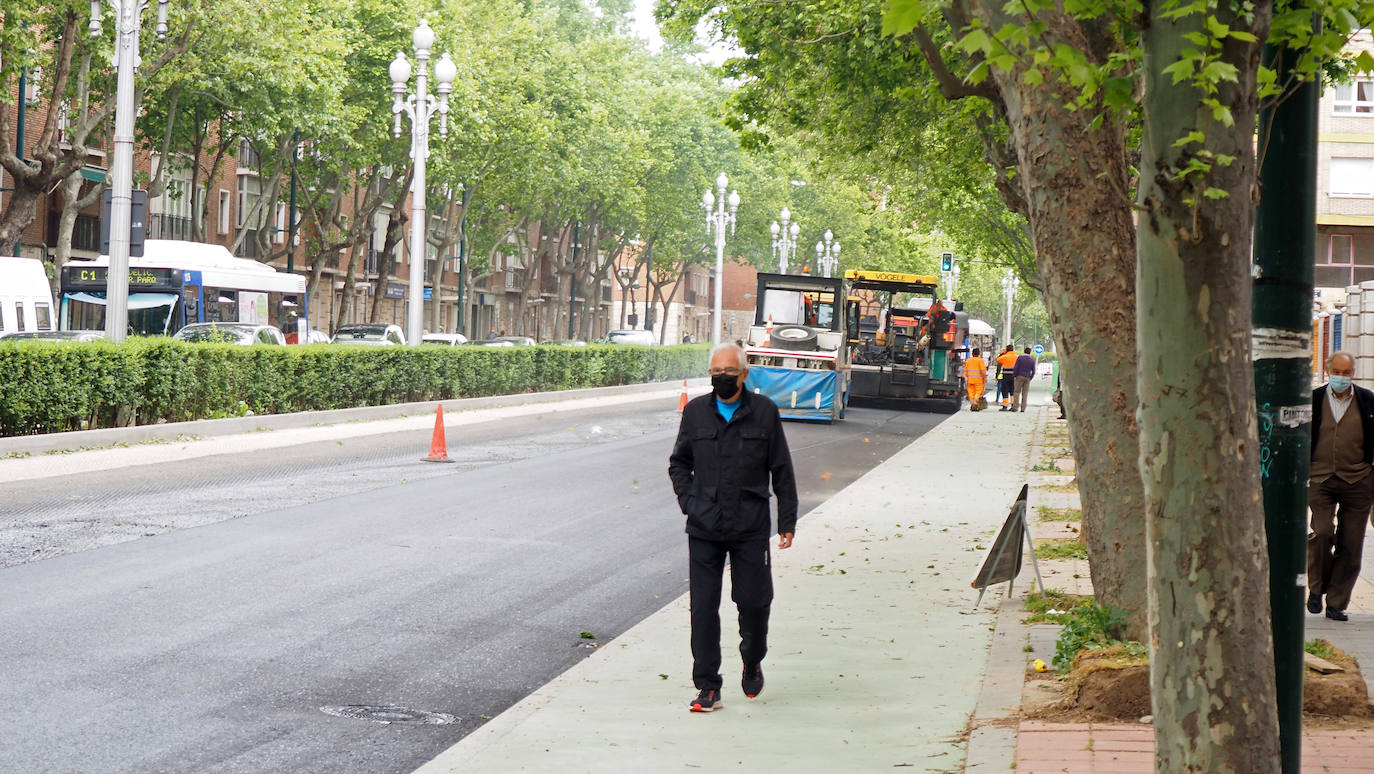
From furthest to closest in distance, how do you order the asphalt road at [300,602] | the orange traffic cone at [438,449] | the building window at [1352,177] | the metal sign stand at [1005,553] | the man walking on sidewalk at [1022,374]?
the building window at [1352,177] → the man walking on sidewalk at [1022,374] → the orange traffic cone at [438,449] → the metal sign stand at [1005,553] → the asphalt road at [300,602]

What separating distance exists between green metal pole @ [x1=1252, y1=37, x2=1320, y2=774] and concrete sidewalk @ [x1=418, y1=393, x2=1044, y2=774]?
5.49ft

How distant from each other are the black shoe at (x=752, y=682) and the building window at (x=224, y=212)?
51.8 meters

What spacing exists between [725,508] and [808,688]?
111 cm

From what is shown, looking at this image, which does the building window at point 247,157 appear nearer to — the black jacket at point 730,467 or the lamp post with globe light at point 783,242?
the lamp post with globe light at point 783,242

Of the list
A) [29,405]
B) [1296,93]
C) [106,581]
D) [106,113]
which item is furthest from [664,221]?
[1296,93]

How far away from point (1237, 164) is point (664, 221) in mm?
68481

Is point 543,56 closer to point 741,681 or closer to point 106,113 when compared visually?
point 106,113

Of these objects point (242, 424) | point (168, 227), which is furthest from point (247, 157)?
point (242, 424)

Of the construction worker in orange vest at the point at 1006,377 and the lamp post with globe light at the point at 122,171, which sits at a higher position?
the lamp post with globe light at the point at 122,171

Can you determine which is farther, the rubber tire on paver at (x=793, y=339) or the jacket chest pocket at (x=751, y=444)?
the rubber tire on paver at (x=793, y=339)

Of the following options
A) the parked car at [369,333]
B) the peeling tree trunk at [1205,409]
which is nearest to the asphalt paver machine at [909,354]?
the parked car at [369,333]

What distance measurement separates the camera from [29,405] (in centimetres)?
1920

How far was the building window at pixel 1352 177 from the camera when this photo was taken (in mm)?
51969

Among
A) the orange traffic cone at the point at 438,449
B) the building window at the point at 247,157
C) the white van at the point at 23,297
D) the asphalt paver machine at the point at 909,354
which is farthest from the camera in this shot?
the building window at the point at 247,157
